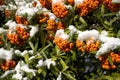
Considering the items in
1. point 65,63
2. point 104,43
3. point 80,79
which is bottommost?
point 80,79

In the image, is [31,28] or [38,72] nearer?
[38,72]

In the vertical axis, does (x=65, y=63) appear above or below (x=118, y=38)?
below

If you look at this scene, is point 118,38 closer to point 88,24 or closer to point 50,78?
point 88,24

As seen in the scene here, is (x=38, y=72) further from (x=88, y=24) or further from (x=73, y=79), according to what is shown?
(x=88, y=24)

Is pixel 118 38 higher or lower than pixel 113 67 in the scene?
higher

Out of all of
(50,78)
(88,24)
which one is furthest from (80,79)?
(88,24)

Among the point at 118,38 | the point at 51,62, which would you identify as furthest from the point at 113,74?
the point at 51,62

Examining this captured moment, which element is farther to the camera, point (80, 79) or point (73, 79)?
point (80, 79)
